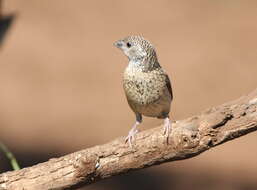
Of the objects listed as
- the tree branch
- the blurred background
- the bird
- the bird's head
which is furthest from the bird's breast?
the blurred background

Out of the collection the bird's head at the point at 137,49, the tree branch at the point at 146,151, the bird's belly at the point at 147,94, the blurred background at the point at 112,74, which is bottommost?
the tree branch at the point at 146,151

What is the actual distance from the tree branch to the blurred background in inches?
144

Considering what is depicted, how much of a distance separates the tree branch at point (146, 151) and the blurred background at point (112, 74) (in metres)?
3.66

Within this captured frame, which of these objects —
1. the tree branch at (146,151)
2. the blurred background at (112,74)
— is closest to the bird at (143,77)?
the tree branch at (146,151)

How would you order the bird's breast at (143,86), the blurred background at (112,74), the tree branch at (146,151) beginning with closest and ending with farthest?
the tree branch at (146,151) < the bird's breast at (143,86) < the blurred background at (112,74)

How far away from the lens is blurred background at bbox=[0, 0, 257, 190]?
8664 mm

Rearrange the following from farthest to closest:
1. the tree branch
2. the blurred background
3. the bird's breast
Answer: the blurred background → the bird's breast → the tree branch

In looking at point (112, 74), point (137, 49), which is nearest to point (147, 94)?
point (137, 49)

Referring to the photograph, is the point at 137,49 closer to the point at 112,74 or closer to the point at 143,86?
the point at 143,86

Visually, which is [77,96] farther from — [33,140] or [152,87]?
[152,87]

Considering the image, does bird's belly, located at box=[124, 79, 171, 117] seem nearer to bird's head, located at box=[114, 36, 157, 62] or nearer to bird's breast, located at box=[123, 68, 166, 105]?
bird's breast, located at box=[123, 68, 166, 105]

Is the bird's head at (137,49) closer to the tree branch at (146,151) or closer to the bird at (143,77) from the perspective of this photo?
the bird at (143,77)

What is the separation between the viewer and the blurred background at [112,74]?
8664mm

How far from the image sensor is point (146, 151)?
4.55 m
